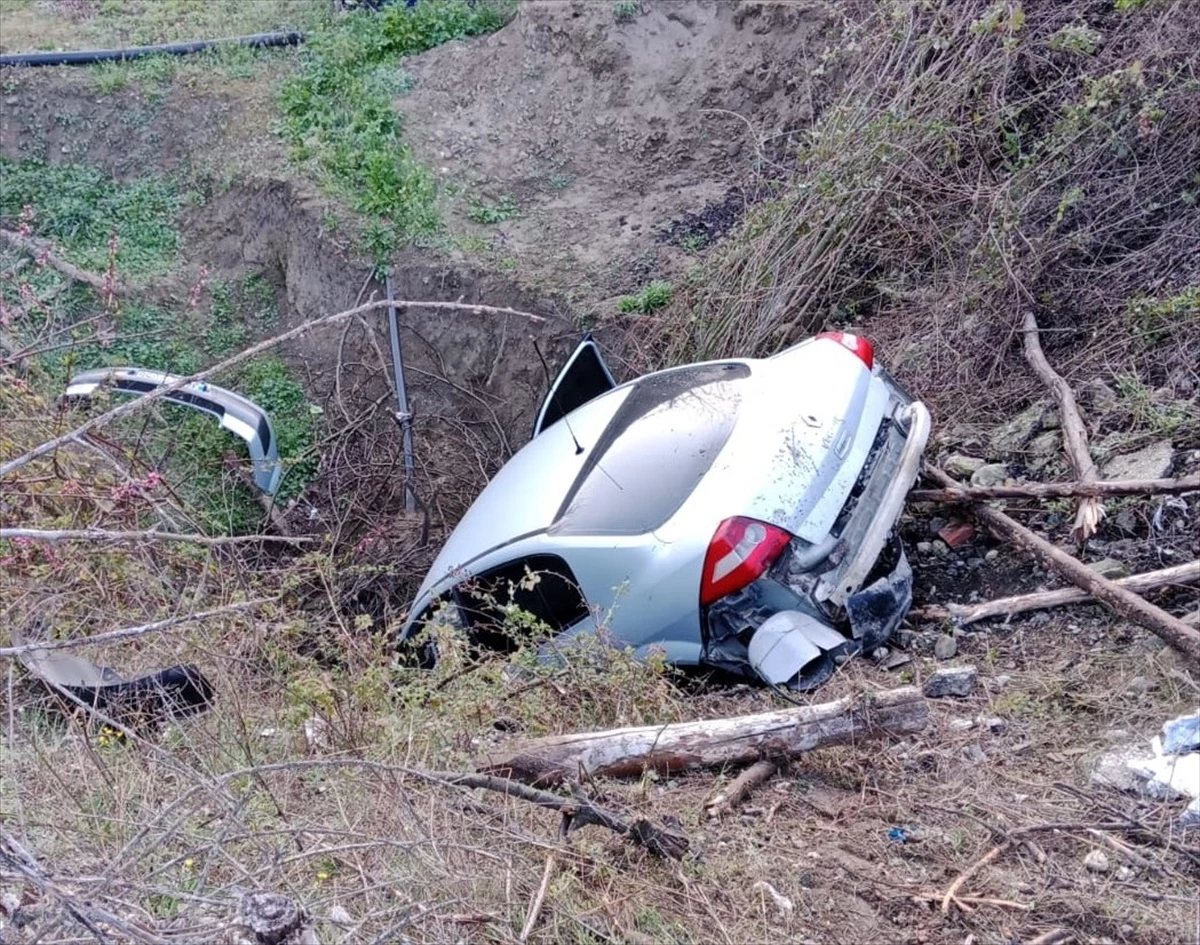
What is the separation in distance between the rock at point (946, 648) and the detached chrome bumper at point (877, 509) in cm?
40

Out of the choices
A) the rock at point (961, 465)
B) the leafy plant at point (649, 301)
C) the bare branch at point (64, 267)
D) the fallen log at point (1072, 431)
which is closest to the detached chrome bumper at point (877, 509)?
the rock at point (961, 465)

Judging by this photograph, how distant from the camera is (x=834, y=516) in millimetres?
4406

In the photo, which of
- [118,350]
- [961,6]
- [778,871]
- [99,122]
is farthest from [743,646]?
[99,122]

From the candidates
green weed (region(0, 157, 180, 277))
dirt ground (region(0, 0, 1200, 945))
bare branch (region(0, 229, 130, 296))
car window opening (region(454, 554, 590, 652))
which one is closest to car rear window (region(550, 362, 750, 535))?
car window opening (region(454, 554, 590, 652))

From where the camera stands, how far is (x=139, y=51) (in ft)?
33.4

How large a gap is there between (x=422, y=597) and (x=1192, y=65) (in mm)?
4940

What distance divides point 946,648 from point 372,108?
6722 mm

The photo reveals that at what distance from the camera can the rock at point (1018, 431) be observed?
5.32 m

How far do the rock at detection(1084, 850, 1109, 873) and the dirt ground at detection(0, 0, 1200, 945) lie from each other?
1 cm

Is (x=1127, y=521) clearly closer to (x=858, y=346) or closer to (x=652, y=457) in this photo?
(x=858, y=346)

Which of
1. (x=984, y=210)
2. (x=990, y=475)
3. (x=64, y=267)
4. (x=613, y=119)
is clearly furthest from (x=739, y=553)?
(x=64, y=267)

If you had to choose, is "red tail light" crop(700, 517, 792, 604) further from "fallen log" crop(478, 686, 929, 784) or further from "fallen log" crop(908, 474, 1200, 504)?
"fallen log" crop(908, 474, 1200, 504)

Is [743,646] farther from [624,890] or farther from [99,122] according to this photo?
[99,122]

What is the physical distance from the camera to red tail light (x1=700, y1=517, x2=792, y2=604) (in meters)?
4.23
